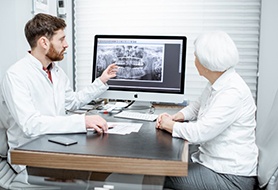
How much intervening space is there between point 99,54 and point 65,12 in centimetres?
78

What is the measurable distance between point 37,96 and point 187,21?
A: 1515 mm

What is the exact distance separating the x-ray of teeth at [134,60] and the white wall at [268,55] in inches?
38.0

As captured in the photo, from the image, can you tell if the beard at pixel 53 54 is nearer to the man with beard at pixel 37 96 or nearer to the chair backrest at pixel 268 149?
the man with beard at pixel 37 96

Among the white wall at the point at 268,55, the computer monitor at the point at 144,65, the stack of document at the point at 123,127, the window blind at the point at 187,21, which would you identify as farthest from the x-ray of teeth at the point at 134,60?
the white wall at the point at 268,55

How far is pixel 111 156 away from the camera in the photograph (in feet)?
3.81

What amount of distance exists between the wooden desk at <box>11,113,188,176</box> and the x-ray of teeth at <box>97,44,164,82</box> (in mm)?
836

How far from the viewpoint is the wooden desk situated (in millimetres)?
1129

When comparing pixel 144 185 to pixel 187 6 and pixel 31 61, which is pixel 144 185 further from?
pixel 187 6

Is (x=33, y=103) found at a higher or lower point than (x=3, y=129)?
higher

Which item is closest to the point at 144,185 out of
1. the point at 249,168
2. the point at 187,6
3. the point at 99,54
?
the point at 249,168

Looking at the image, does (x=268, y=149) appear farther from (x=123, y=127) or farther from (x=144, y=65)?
(x=144, y=65)

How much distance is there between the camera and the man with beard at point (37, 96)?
1.51m

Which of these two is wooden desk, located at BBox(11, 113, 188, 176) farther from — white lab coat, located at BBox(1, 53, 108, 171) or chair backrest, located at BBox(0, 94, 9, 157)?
chair backrest, located at BBox(0, 94, 9, 157)

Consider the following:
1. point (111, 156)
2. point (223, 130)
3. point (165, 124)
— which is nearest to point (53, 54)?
point (165, 124)
